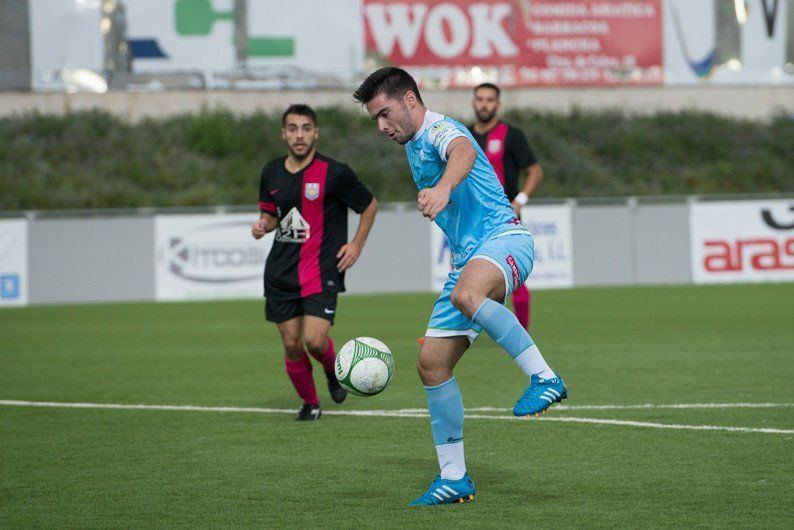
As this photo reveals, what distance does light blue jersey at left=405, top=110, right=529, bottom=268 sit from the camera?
19.2 feet

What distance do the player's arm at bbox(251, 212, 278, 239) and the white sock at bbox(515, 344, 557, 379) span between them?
134 inches

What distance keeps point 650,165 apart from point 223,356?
26877mm

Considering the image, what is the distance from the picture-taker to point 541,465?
655 centimetres

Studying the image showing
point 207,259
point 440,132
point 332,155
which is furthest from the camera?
point 332,155

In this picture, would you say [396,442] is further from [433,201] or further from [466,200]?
[433,201]

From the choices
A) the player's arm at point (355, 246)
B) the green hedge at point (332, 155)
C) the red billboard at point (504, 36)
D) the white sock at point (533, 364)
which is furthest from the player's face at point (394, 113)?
the red billboard at point (504, 36)

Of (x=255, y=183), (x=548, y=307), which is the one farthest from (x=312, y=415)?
(x=255, y=183)

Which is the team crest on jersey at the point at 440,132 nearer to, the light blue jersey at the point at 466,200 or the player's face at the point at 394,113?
the light blue jersey at the point at 466,200

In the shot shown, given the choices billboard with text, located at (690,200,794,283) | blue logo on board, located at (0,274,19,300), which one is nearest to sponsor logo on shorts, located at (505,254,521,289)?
blue logo on board, located at (0,274,19,300)

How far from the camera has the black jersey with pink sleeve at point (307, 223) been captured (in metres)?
8.53

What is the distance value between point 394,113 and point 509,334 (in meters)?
1.20

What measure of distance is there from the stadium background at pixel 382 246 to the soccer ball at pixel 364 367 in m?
0.50

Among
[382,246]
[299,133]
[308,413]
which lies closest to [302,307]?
[308,413]

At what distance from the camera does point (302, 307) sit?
857 centimetres
